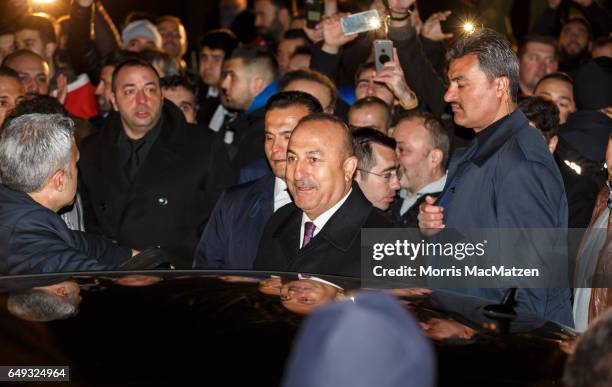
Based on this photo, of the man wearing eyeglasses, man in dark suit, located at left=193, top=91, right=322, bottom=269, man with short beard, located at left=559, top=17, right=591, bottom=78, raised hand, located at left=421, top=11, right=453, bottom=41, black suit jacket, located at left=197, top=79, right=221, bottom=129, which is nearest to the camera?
man in dark suit, located at left=193, top=91, right=322, bottom=269

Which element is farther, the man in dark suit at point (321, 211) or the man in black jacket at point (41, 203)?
the man in dark suit at point (321, 211)

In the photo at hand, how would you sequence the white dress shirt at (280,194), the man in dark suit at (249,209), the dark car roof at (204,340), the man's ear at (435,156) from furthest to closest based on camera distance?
the man's ear at (435,156) → the white dress shirt at (280,194) → the man in dark suit at (249,209) → the dark car roof at (204,340)

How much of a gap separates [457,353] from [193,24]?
45.2 feet

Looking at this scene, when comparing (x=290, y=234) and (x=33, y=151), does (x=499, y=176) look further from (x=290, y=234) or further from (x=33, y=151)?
(x=33, y=151)

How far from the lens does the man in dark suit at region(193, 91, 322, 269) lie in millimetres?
5156

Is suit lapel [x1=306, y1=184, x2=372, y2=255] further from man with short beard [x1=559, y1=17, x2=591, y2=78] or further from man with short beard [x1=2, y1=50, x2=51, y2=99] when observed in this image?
man with short beard [x1=559, y1=17, x2=591, y2=78]

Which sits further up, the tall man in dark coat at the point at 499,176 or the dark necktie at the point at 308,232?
the tall man in dark coat at the point at 499,176

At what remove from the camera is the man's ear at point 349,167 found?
4.82 meters

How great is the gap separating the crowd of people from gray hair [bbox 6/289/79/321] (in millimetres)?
1105

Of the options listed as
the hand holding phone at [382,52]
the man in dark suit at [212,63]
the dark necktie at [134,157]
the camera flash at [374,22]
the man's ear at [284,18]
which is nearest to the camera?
the dark necktie at [134,157]

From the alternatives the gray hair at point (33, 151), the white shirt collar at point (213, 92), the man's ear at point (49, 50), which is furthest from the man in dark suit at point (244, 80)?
the gray hair at point (33, 151)

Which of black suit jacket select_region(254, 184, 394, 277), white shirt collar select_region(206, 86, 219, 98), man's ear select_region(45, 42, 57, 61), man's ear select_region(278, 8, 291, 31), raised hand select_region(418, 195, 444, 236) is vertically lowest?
black suit jacket select_region(254, 184, 394, 277)

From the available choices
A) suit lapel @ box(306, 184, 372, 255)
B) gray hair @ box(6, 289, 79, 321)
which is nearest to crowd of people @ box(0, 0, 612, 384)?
suit lapel @ box(306, 184, 372, 255)

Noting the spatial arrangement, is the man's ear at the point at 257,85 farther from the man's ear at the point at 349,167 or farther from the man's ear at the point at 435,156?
the man's ear at the point at 349,167
